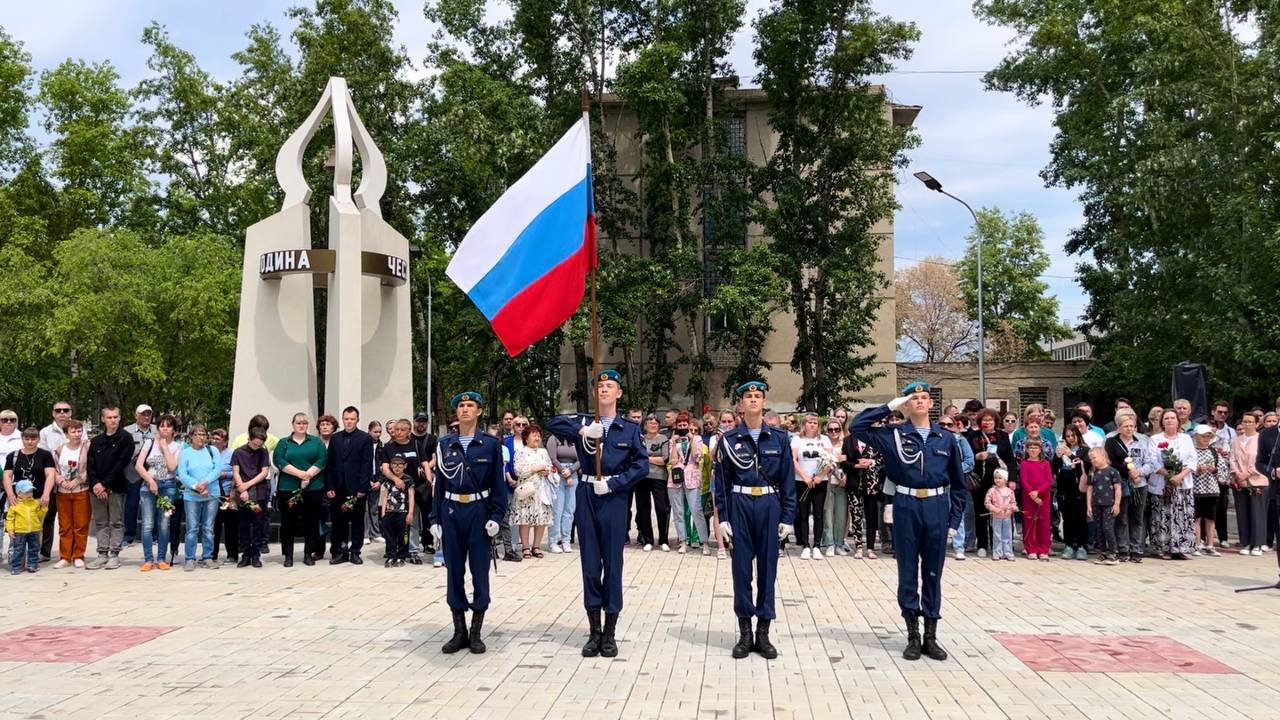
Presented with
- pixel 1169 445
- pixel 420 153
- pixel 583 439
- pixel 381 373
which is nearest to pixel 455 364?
pixel 420 153

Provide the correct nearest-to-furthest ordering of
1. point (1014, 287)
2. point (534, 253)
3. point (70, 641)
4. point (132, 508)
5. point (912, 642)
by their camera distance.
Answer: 1. point (912, 642)
2. point (70, 641)
3. point (534, 253)
4. point (132, 508)
5. point (1014, 287)

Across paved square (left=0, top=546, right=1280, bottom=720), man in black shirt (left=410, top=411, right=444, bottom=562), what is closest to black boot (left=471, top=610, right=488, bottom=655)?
paved square (left=0, top=546, right=1280, bottom=720)

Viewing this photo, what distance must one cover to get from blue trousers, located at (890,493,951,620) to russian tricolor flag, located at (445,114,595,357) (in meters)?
3.07

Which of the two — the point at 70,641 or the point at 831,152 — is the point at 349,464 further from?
the point at 831,152

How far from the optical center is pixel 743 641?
780cm

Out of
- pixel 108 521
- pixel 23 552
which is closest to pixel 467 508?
pixel 108 521

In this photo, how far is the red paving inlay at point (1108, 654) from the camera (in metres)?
7.40

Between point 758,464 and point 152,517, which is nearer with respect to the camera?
point 758,464

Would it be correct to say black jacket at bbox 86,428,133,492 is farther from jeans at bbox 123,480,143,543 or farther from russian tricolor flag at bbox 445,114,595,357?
russian tricolor flag at bbox 445,114,595,357

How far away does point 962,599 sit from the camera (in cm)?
1043

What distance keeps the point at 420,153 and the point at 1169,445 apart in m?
23.9

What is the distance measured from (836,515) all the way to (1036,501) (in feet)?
8.30

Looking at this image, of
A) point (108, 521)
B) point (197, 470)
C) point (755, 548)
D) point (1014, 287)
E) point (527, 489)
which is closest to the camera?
point (755, 548)

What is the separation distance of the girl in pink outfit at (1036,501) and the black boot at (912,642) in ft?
21.2
